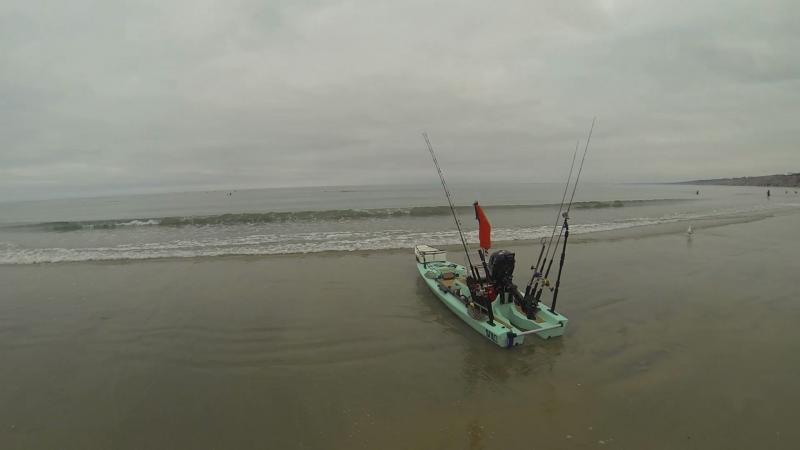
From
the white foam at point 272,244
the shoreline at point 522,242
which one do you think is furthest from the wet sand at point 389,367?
the white foam at point 272,244

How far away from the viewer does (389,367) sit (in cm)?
713

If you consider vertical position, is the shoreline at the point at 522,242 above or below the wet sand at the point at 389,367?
above

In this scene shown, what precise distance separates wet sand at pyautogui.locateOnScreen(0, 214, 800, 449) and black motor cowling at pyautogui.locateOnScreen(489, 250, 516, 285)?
1563mm

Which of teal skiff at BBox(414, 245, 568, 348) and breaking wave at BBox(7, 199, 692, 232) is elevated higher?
breaking wave at BBox(7, 199, 692, 232)

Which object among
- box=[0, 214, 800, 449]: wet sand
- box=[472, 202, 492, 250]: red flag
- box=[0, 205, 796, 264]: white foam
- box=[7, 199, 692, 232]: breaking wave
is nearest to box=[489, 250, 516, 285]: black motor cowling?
box=[472, 202, 492, 250]: red flag

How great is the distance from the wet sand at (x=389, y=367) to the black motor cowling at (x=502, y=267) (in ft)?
5.13

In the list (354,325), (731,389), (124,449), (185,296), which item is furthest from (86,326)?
(731,389)

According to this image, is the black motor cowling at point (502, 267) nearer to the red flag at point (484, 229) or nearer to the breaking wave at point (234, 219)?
the red flag at point (484, 229)

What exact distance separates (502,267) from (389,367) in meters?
3.33

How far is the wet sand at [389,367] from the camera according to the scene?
5297 mm

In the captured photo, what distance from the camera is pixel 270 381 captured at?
22.1 ft

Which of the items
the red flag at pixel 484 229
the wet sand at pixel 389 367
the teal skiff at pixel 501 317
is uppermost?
the red flag at pixel 484 229

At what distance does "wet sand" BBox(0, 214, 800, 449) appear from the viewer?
5.30 m

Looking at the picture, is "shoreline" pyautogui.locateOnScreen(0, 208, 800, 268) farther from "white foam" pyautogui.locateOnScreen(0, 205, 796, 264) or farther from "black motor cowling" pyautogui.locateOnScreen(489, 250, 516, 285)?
"black motor cowling" pyautogui.locateOnScreen(489, 250, 516, 285)
